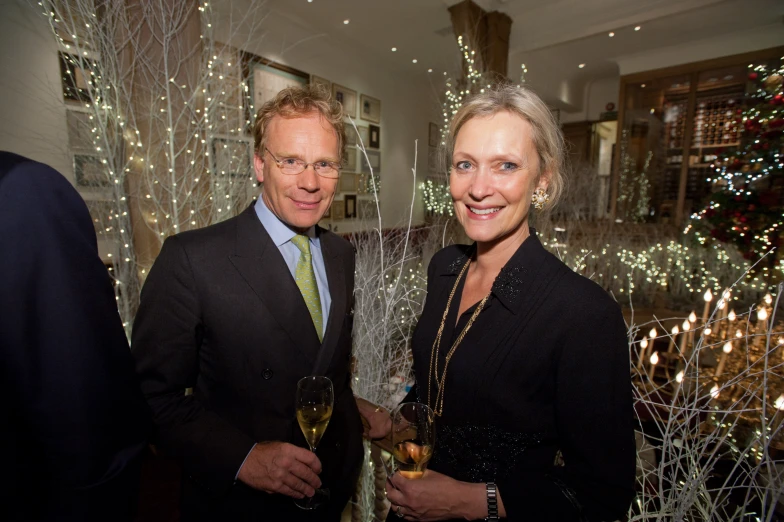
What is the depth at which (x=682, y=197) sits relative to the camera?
24.7 feet

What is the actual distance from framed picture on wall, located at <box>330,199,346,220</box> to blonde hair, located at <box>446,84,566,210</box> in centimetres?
581

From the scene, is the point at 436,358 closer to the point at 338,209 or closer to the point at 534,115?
the point at 534,115

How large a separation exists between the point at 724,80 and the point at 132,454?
978cm

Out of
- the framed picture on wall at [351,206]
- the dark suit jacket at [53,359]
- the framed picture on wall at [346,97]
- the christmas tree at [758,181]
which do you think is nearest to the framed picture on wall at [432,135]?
the framed picture on wall at [346,97]

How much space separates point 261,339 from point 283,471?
0.36 meters

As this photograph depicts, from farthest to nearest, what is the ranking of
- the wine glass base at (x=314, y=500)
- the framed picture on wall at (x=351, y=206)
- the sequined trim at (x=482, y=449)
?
the framed picture on wall at (x=351, y=206) < the wine glass base at (x=314, y=500) < the sequined trim at (x=482, y=449)

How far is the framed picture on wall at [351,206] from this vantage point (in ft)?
23.4

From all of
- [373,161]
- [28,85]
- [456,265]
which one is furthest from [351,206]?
[456,265]

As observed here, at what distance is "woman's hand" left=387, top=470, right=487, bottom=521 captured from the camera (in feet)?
2.85

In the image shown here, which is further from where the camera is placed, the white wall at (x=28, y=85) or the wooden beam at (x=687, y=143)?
the wooden beam at (x=687, y=143)

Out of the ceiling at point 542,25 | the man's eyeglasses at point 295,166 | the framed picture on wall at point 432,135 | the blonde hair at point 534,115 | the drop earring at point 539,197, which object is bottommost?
the drop earring at point 539,197

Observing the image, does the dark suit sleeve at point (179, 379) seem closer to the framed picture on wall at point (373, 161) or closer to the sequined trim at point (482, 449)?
the sequined trim at point (482, 449)

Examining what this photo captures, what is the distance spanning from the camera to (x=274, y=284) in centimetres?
116

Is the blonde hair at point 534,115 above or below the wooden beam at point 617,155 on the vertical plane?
below
